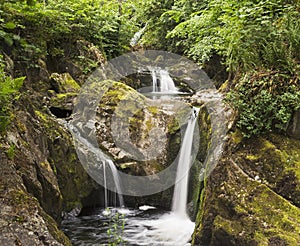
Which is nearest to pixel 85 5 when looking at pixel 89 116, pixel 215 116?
pixel 89 116

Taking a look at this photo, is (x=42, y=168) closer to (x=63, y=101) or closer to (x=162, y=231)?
(x=162, y=231)

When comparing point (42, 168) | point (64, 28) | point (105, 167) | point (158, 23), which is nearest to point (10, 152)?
point (42, 168)

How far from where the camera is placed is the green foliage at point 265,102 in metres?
4.08

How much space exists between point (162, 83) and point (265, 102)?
9277 mm

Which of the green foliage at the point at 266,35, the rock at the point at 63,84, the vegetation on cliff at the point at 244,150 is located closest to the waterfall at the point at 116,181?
the vegetation on cliff at the point at 244,150

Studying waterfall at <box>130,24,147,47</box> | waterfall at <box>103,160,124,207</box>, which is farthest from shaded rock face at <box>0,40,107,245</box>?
waterfall at <box>130,24,147,47</box>

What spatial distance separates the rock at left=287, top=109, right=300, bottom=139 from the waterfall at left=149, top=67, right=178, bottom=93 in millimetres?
9054

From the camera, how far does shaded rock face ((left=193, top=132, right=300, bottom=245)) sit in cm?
367

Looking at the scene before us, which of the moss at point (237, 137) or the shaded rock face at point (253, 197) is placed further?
the moss at point (237, 137)

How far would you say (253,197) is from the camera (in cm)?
396

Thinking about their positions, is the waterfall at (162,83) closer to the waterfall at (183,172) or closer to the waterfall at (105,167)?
the waterfall at (183,172)

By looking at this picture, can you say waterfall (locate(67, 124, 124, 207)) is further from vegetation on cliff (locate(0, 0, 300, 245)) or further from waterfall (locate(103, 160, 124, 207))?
vegetation on cliff (locate(0, 0, 300, 245))

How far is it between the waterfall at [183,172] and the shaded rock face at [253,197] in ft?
7.94

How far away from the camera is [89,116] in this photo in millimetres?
8094
